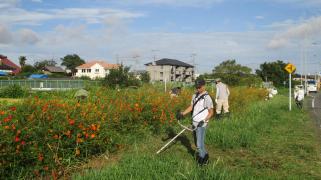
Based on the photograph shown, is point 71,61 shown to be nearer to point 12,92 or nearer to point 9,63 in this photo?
point 9,63

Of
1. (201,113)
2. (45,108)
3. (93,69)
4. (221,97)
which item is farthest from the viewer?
(93,69)

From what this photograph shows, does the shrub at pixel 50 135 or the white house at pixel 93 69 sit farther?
the white house at pixel 93 69

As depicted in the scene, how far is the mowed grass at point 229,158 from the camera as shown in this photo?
18.5 feet

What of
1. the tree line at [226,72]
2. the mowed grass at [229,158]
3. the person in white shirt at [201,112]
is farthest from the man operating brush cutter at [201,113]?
the tree line at [226,72]

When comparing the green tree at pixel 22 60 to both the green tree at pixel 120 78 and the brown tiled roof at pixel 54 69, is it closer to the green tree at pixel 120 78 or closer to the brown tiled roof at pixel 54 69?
the brown tiled roof at pixel 54 69

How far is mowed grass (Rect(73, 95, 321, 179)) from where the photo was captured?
18.5 feet

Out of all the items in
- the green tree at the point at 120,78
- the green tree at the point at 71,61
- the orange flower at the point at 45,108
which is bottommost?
the orange flower at the point at 45,108

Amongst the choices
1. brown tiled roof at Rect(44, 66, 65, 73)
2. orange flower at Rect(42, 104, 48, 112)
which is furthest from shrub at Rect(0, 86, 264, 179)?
brown tiled roof at Rect(44, 66, 65, 73)

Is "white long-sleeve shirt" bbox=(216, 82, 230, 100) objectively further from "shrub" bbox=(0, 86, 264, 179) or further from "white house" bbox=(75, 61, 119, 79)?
"white house" bbox=(75, 61, 119, 79)

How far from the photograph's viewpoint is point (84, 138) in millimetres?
6633

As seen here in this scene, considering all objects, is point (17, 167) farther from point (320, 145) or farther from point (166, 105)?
point (320, 145)

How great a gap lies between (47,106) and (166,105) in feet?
17.3

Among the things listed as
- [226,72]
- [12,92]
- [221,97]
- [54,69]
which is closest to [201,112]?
[221,97]

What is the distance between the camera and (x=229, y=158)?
7688 millimetres
